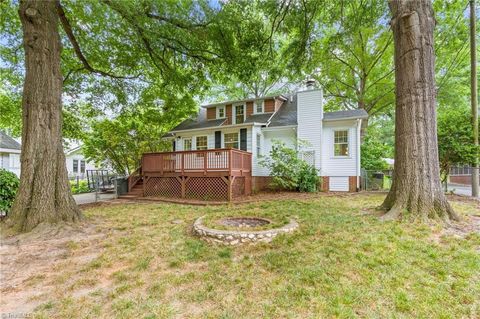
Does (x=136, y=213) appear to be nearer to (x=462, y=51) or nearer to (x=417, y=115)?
(x=417, y=115)

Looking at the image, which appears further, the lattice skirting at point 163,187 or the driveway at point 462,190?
the driveway at point 462,190

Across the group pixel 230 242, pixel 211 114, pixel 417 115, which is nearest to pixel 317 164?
pixel 417 115

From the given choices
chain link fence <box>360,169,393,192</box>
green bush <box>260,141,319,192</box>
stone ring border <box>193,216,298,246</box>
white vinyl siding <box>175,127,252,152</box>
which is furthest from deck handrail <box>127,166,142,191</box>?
chain link fence <box>360,169,393,192</box>

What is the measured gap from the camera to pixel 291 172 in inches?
434

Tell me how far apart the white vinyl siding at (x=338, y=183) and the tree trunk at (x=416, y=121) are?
5.96 meters

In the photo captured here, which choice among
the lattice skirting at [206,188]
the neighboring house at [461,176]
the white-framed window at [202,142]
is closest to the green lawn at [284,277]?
the lattice skirting at [206,188]

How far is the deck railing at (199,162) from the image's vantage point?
980cm

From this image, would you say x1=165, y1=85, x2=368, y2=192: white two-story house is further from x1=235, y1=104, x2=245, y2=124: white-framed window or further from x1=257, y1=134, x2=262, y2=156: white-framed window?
x1=235, y1=104, x2=245, y2=124: white-framed window

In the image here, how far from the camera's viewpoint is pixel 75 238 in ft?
16.5

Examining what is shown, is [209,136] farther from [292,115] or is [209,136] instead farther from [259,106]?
[292,115]

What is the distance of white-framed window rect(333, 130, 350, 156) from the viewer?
459 inches

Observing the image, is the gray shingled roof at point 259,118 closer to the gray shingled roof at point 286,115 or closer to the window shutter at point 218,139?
the gray shingled roof at point 286,115

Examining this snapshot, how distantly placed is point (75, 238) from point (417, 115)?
814 cm

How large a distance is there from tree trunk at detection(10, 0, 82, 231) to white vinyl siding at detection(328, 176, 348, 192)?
10.5m
